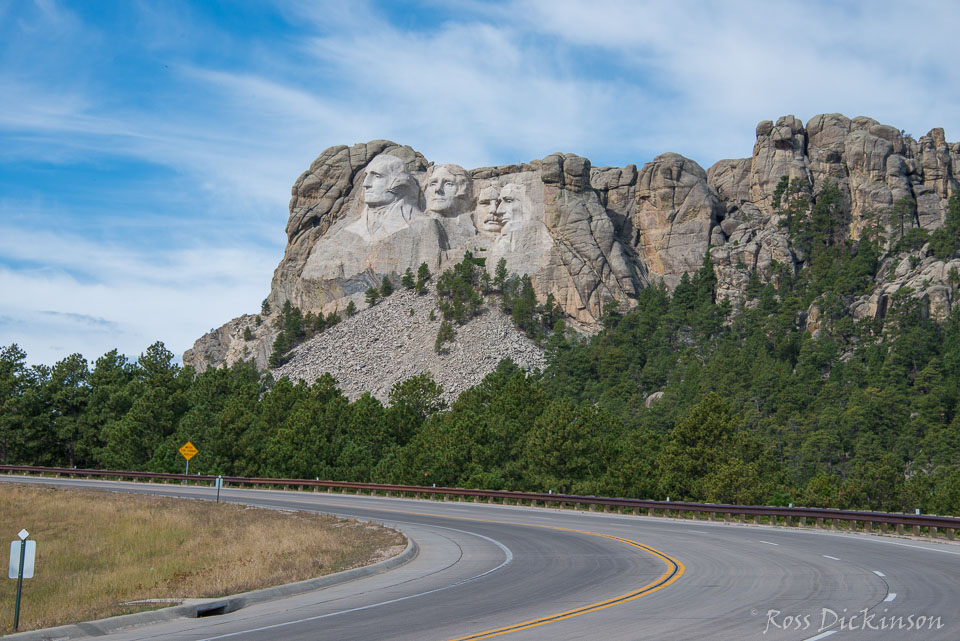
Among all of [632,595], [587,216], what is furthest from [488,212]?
[632,595]

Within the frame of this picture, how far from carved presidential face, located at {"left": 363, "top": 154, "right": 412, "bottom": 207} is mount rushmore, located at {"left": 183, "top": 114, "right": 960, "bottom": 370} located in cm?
23

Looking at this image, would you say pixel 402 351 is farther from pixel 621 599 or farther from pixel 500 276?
pixel 621 599

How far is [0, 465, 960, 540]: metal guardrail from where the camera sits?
28281 mm

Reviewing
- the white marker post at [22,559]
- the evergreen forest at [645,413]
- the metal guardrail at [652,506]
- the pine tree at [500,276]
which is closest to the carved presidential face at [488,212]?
the pine tree at [500,276]

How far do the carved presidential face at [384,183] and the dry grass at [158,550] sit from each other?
381 ft

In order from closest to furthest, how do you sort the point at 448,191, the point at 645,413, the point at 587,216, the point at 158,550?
the point at 158,550
the point at 645,413
the point at 587,216
the point at 448,191

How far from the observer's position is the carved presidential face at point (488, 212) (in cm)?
15538

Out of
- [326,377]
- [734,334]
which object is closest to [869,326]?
[734,334]

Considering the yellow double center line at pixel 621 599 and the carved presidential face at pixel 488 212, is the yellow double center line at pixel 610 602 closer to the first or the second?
the yellow double center line at pixel 621 599

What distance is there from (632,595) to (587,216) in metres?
138

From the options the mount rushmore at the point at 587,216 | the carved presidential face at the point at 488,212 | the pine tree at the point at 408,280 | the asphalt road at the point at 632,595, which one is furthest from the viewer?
the carved presidential face at the point at 488,212

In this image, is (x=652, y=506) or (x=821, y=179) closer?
(x=652, y=506)

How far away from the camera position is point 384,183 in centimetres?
15688

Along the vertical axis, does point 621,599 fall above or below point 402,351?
below
